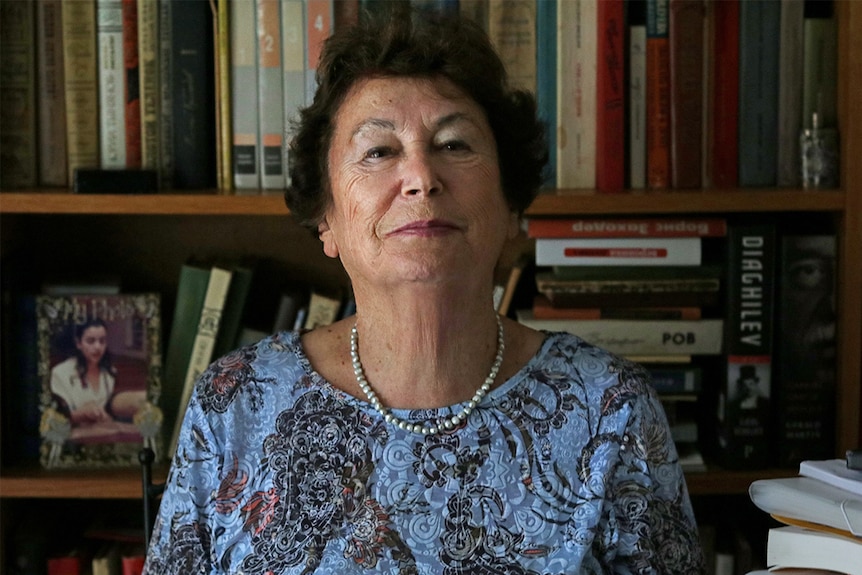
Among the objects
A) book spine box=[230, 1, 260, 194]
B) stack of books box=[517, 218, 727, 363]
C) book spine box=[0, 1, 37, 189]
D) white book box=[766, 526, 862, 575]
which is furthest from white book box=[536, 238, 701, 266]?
book spine box=[0, 1, 37, 189]

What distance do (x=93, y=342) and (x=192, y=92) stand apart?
1.36 ft

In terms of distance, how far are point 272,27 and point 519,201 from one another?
469mm

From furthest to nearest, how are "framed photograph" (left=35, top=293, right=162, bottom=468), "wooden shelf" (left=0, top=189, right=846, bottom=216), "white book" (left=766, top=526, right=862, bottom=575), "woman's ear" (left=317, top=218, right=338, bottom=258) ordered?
1. "framed photograph" (left=35, top=293, right=162, bottom=468)
2. "wooden shelf" (left=0, top=189, right=846, bottom=216)
3. "woman's ear" (left=317, top=218, right=338, bottom=258)
4. "white book" (left=766, top=526, right=862, bottom=575)

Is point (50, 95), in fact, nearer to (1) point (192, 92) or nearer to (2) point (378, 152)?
(1) point (192, 92)

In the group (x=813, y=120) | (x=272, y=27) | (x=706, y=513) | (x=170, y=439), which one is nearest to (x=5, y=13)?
(x=272, y=27)

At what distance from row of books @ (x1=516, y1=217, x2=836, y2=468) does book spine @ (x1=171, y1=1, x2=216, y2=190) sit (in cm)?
51


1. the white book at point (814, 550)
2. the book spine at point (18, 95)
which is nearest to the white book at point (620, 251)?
the white book at point (814, 550)

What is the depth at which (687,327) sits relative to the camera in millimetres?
1612

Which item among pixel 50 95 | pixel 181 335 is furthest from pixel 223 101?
pixel 181 335

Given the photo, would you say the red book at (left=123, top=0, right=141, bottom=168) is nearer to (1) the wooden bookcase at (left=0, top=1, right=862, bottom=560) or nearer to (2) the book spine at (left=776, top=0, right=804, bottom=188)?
(1) the wooden bookcase at (left=0, top=1, right=862, bottom=560)

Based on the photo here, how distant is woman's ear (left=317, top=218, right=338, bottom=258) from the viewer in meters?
1.40

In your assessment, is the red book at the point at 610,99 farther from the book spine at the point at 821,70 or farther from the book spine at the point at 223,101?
the book spine at the point at 223,101

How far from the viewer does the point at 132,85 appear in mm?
1600

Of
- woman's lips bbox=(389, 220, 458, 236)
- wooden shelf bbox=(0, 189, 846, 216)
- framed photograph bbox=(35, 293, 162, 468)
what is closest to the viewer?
woman's lips bbox=(389, 220, 458, 236)
